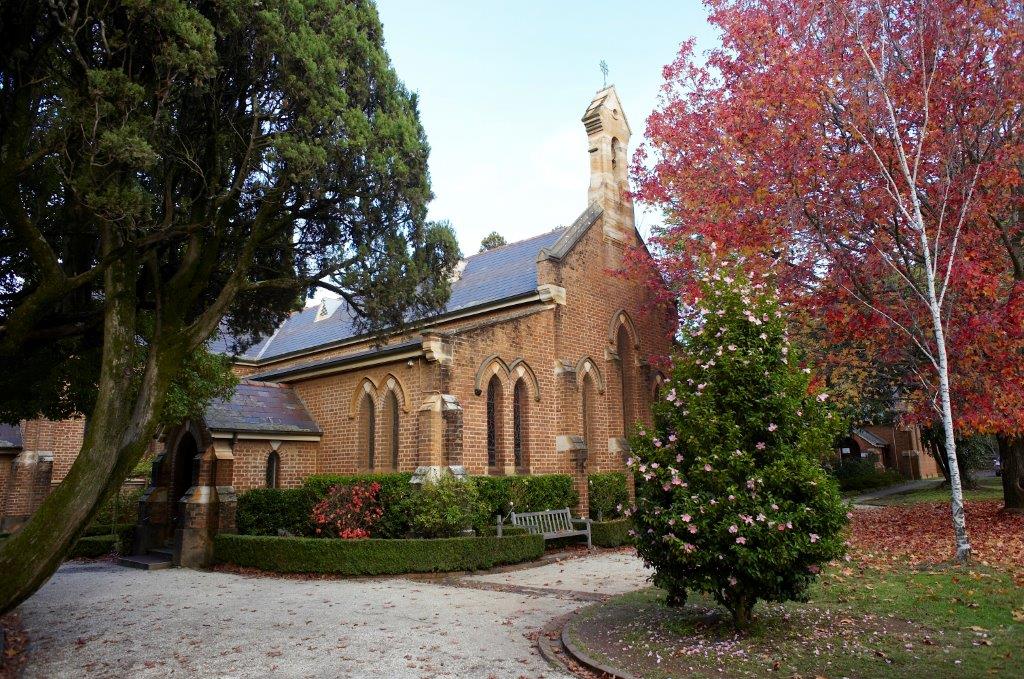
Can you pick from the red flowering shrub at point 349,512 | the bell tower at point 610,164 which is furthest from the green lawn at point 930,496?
the red flowering shrub at point 349,512

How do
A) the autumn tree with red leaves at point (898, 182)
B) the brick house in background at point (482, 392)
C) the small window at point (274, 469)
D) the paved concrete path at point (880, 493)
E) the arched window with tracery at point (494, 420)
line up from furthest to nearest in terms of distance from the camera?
the paved concrete path at point (880, 493), the small window at point (274, 469), the arched window with tracery at point (494, 420), the brick house in background at point (482, 392), the autumn tree with red leaves at point (898, 182)

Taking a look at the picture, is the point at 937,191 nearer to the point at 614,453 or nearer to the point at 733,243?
the point at 733,243

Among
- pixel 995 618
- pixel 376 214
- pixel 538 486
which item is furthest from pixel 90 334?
pixel 995 618

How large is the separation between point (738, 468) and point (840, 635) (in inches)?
81.7

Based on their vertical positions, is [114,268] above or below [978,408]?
above

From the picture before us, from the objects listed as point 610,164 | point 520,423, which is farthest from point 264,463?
point 610,164

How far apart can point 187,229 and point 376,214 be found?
296 centimetres

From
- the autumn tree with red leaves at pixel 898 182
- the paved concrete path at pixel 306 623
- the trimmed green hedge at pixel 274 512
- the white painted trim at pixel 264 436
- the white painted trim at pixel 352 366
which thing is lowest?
the paved concrete path at pixel 306 623

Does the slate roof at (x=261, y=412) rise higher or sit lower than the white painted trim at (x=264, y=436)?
higher

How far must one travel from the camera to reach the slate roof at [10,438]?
23.2 m

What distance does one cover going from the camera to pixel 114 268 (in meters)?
7.67

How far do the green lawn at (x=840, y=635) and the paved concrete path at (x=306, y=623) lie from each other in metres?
0.98

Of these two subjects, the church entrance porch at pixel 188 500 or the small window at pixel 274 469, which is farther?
the small window at pixel 274 469

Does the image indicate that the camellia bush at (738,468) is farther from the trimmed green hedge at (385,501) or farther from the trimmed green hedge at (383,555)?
the trimmed green hedge at (385,501)
